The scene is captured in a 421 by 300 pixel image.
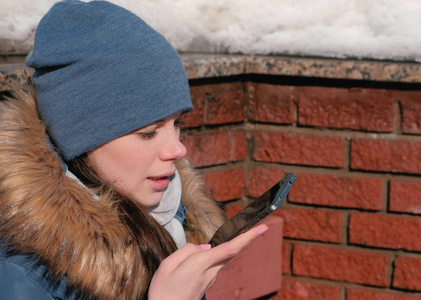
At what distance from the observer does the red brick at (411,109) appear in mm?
2121

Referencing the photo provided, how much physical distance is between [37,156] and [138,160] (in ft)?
0.76

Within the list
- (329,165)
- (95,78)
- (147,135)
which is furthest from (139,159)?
(329,165)

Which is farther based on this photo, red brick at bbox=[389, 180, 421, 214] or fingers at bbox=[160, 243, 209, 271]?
red brick at bbox=[389, 180, 421, 214]

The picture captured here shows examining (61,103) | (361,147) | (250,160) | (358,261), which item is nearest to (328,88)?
(361,147)

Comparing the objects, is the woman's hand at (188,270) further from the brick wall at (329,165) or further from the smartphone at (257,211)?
the brick wall at (329,165)

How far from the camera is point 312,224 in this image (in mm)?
2283

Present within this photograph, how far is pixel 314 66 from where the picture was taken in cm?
214

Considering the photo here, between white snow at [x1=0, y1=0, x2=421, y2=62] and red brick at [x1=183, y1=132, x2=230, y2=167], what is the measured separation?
331 mm

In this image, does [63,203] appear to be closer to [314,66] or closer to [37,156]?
[37,156]

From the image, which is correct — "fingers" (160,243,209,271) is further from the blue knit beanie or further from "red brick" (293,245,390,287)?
"red brick" (293,245,390,287)

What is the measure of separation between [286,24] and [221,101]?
14.7 inches

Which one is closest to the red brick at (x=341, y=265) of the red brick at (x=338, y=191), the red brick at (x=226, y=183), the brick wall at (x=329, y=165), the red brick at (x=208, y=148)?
the brick wall at (x=329, y=165)

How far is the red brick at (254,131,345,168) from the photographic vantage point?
86.6 inches

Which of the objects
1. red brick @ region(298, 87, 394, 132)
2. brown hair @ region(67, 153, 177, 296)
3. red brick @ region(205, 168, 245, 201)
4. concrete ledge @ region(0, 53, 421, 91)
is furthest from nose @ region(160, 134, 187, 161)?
red brick @ region(298, 87, 394, 132)
